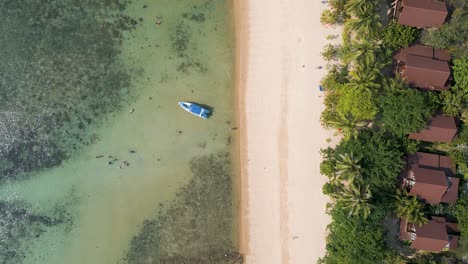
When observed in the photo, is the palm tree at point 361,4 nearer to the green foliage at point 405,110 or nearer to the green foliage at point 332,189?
the green foliage at point 405,110

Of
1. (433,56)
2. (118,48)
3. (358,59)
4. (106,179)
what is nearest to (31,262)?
(106,179)

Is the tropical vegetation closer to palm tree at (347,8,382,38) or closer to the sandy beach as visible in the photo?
palm tree at (347,8,382,38)

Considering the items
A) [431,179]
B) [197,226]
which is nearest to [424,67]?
[431,179]

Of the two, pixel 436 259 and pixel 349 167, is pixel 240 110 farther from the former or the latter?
pixel 436 259

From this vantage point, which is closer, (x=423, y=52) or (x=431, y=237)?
(x=431, y=237)

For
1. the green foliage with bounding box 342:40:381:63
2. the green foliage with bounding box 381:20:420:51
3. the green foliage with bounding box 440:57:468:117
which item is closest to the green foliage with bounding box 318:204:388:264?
the green foliage with bounding box 440:57:468:117

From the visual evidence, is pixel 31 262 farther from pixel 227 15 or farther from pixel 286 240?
pixel 227 15

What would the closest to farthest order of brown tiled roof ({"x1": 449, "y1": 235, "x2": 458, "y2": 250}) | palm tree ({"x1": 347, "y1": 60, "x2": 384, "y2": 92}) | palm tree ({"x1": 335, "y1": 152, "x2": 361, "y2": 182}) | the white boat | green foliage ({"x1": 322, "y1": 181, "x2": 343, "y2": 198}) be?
palm tree ({"x1": 335, "y1": 152, "x2": 361, "y2": 182})
palm tree ({"x1": 347, "y1": 60, "x2": 384, "y2": 92})
green foliage ({"x1": 322, "y1": 181, "x2": 343, "y2": 198})
brown tiled roof ({"x1": 449, "y1": 235, "x2": 458, "y2": 250})
the white boat
